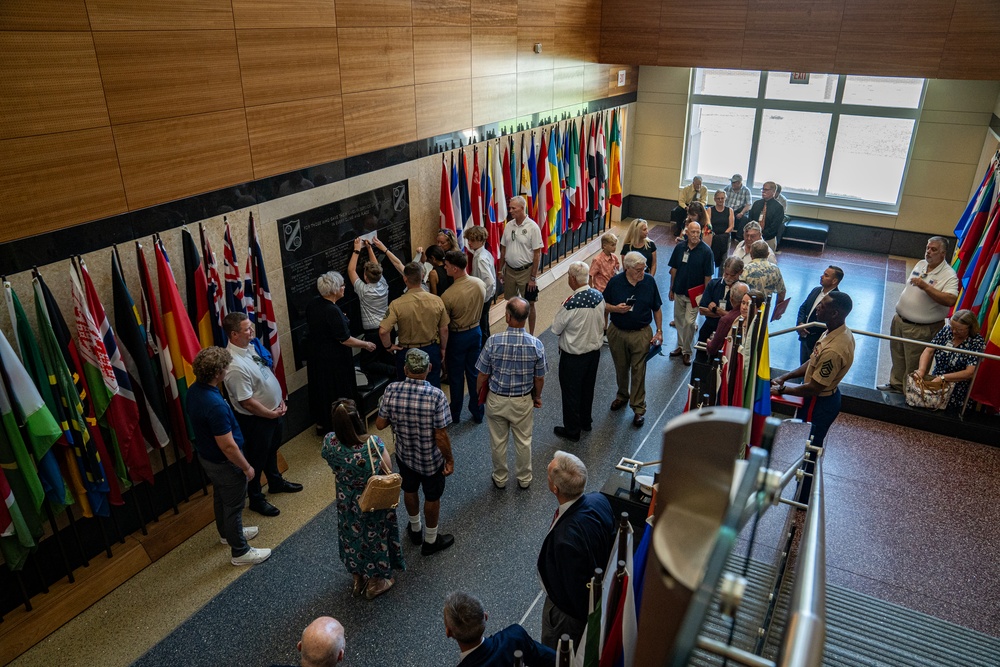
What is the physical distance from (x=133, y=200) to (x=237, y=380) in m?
1.28

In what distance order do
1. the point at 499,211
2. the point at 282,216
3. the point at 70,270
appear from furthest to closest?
1. the point at 499,211
2. the point at 282,216
3. the point at 70,270

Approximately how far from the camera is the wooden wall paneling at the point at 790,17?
8.35 meters

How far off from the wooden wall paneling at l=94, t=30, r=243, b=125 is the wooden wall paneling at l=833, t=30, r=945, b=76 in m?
7.45

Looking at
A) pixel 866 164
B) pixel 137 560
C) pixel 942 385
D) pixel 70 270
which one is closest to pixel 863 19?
pixel 866 164

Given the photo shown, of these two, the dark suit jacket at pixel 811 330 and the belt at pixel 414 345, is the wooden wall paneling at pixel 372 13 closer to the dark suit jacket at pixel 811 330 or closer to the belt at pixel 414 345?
the belt at pixel 414 345

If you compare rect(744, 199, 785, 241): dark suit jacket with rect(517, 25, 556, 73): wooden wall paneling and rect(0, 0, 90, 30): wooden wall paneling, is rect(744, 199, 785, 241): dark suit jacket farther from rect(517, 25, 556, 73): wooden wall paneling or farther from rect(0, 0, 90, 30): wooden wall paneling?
rect(0, 0, 90, 30): wooden wall paneling

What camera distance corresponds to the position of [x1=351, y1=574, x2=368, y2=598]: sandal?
4.15 metres

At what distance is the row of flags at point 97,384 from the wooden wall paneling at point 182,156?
12.5 inches

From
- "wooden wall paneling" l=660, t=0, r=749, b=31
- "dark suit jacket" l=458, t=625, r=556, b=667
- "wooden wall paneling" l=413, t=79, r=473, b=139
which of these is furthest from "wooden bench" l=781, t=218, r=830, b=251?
"dark suit jacket" l=458, t=625, r=556, b=667

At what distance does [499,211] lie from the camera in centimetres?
784

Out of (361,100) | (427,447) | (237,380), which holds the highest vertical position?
(361,100)

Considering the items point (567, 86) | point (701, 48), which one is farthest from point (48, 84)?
point (701, 48)

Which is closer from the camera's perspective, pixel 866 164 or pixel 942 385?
pixel 942 385

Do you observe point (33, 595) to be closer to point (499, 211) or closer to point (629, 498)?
point (629, 498)
